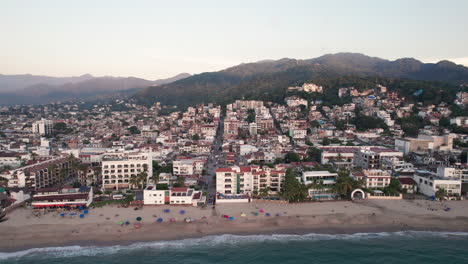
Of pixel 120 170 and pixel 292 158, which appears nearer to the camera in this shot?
pixel 120 170

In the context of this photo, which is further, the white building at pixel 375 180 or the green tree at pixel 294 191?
the white building at pixel 375 180

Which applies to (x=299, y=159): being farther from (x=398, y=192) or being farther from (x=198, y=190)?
(x=198, y=190)

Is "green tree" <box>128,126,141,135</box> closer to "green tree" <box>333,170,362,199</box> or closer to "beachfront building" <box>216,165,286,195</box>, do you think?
"beachfront building" <box>216,165,286,195</box>

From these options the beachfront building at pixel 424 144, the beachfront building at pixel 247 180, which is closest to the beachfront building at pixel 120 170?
the beachfront building at pixel 247 180

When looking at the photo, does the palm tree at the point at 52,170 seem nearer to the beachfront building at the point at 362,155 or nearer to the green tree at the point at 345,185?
the green tree at the point at 345,185

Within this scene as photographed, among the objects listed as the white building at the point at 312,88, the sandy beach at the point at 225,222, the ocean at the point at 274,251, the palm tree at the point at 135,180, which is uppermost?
the white building at the point at 312,88

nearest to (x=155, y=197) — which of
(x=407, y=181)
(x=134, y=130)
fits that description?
(x=407, y=181)

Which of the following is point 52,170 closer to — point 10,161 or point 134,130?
point 10,161
